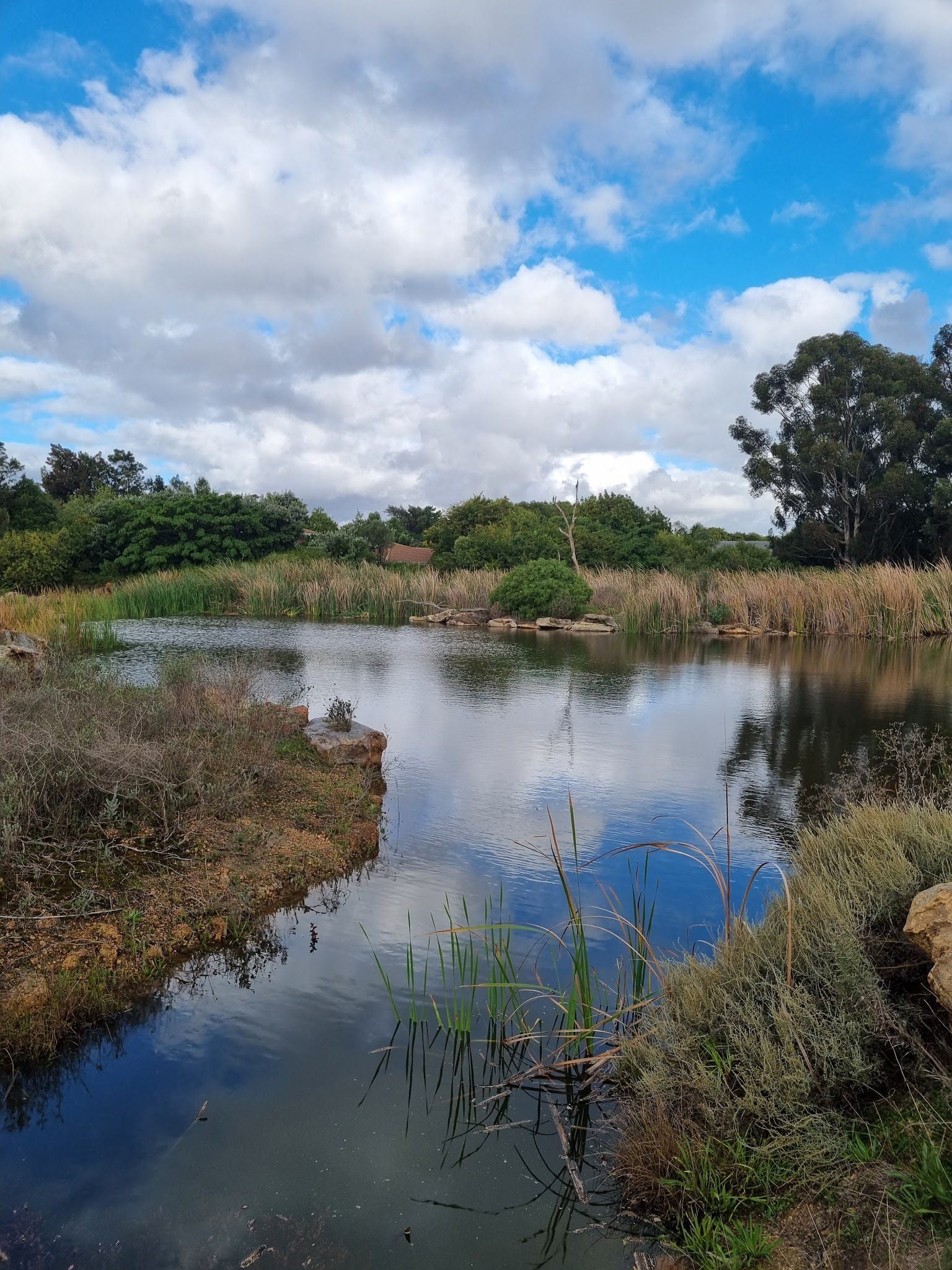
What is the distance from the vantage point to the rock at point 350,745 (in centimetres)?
831

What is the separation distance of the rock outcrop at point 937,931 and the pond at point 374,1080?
1357mm

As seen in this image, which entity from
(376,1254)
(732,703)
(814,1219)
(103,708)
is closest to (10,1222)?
(376,1254)

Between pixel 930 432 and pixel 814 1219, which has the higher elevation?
pixel 930 432

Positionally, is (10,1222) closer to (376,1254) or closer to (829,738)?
(376,1254)

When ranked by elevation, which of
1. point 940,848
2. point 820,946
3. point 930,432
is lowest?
point 820,946

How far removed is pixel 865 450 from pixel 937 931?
36.4 m

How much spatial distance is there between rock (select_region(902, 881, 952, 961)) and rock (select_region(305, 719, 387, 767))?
18.7 feet

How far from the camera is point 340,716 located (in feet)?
30.1

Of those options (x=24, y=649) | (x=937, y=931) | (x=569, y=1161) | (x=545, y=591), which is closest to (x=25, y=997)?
(x=569, y=1161)

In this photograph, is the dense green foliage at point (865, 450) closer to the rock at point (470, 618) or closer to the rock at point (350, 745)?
the rock at point (470, 618)

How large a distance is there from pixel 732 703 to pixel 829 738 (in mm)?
2713

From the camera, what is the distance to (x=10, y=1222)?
2.83 meters

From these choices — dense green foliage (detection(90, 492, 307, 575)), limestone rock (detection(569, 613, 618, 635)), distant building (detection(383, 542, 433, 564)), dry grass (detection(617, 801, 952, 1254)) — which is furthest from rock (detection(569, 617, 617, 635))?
distant building (detection(383, 542, 433, 564))

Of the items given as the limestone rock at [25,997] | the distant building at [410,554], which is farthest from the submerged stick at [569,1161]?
the distant building at [410,554]
